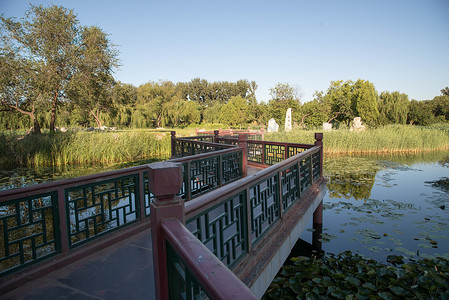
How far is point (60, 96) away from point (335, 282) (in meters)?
19.8

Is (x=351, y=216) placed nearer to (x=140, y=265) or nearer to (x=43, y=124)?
(x=140, y=265)

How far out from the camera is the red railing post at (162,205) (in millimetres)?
1422

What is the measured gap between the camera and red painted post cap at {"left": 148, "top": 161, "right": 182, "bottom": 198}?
4.62ft

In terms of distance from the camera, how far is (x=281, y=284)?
4.05 m

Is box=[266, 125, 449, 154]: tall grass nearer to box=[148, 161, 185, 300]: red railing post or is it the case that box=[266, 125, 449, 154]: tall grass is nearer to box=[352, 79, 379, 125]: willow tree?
box=[352, 79, 379, 125]: willow tree

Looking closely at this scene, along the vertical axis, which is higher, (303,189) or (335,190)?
(303,189)

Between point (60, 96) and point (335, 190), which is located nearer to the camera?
point (335, 190)

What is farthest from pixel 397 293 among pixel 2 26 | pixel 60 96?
pixel 2 26

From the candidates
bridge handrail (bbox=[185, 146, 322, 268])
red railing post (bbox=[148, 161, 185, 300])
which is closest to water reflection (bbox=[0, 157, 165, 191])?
bridge handrail (bbox=[185, 146, 322, 268])

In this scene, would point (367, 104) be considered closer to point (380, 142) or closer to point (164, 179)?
point (380, 142)

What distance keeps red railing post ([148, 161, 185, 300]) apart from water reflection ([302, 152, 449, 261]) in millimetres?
4702

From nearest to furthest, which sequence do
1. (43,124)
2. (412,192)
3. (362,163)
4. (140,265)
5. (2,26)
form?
(140,265), (412,192), (362,163), (2,26), (43,124)

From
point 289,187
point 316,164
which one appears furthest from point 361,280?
point 316,164

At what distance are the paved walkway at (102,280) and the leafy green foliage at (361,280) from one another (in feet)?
6.44
